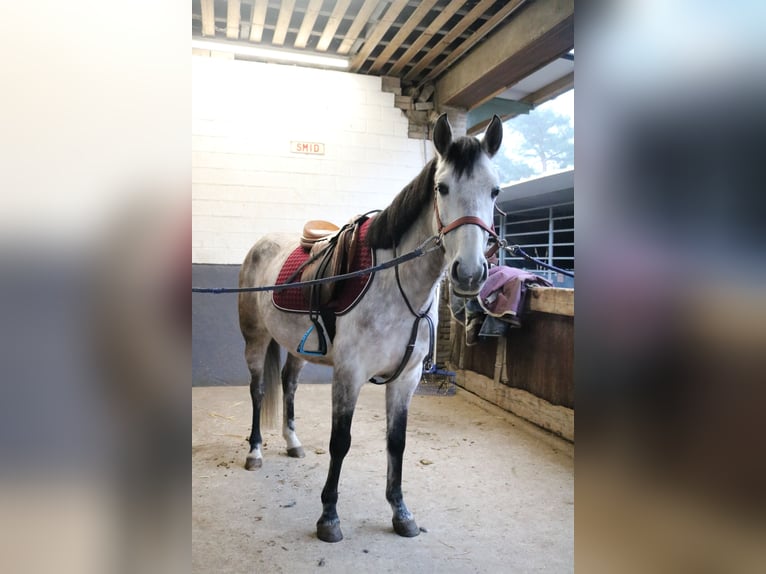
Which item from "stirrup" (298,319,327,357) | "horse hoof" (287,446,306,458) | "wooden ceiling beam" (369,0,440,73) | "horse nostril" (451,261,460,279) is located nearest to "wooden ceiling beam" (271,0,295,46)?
"wooden ceiling beam" (369,0,440,73)

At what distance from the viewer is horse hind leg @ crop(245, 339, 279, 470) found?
296 centimetres

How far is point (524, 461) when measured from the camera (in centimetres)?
290

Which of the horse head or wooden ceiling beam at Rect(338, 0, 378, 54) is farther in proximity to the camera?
wooden ceiling beam at Rect(338, 0, 378, 54)

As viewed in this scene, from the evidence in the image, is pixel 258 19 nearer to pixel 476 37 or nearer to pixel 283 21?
pixel 283 21

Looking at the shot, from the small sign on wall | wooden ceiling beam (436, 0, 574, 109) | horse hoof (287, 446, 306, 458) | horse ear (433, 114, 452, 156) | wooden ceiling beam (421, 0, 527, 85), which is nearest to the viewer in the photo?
horse ear (433, 114, 452, 156)

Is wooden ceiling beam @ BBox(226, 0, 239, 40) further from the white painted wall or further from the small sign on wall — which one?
the small sign on wall

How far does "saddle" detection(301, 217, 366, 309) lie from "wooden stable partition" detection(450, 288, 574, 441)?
1.60 m

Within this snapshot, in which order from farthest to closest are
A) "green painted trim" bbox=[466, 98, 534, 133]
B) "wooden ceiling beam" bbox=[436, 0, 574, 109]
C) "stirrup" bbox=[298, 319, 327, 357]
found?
"green painted trim" bbox=[466, 98, 534, 133] < "wooden ceiling beam" bbox=[436, 0, 574, 109] < "stirrup" bbox=[298, 319, 327, 357]

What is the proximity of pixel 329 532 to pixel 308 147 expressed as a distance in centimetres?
385

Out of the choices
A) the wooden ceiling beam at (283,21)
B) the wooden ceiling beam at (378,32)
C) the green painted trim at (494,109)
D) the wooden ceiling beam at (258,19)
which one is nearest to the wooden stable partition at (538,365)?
the wooden ceiling beam at (378,32)

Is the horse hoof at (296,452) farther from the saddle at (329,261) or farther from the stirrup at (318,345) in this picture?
the saddle at (329,261)
